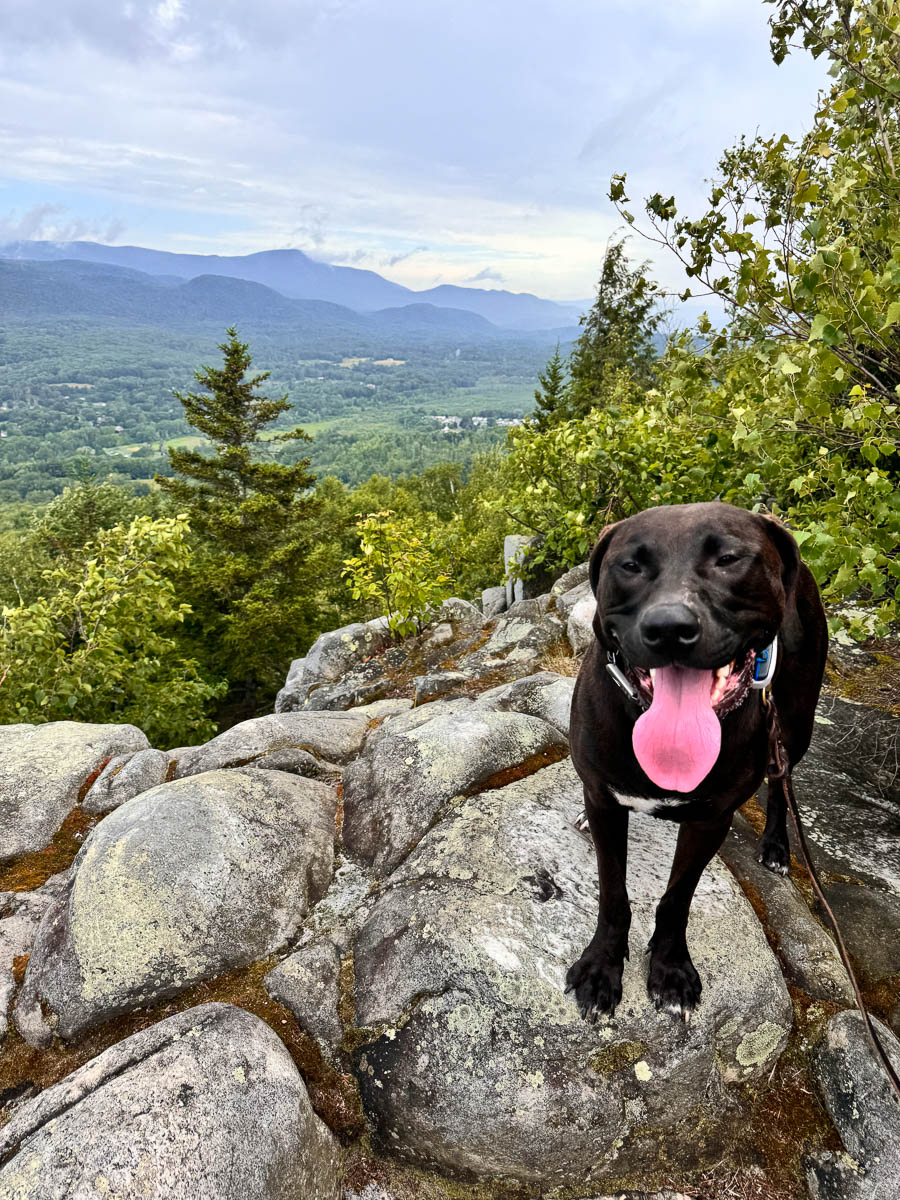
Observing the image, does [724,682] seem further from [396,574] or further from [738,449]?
[396,574]

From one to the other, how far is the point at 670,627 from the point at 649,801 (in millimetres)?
987

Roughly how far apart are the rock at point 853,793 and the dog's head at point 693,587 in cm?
256

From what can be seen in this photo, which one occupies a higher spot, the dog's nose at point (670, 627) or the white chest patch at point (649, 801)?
the dog's nose at point (670, 627)

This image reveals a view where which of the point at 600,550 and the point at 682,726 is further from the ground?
the point at 600,550

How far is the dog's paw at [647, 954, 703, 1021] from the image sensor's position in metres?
2.78

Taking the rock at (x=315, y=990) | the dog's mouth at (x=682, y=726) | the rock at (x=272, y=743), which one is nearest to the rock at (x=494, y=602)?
the rock at (x=272, y=743)

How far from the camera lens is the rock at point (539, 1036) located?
8.36ft

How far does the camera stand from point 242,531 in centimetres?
2994

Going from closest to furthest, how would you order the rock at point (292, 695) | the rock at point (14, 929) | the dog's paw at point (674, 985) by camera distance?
the dog's paw at point (674, 985)
the rock at point (14, 929)
the rock at point (292, 695)

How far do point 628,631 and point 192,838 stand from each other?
112 inches

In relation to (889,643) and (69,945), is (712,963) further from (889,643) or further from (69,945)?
(889,643)

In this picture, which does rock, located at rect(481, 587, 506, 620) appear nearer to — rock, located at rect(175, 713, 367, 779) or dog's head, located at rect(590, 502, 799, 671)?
rock, located at rect(175, 713, 367, 779)

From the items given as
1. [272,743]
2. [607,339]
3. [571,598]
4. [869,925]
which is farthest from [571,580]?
[607,339]

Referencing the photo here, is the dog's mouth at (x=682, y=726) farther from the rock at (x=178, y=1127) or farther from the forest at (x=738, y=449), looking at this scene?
the rock at (x=178, y=1127)
